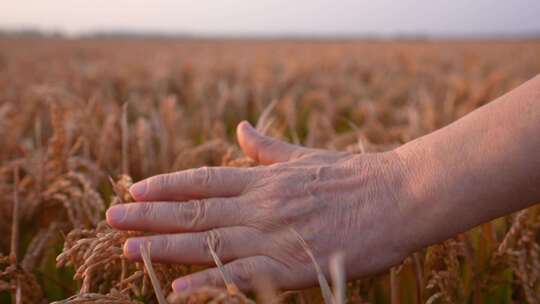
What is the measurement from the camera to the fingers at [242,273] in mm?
890

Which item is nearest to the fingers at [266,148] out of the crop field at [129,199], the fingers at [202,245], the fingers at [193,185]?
the crop field at [129,199]

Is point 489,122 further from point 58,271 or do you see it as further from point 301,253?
point 58,271

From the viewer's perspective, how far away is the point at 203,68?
17.3 ft

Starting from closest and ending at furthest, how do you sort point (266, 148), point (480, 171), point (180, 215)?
1. point (480, 171)
2. point (180, 215)
3. point (266, 148)

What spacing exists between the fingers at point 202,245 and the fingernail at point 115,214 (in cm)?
6

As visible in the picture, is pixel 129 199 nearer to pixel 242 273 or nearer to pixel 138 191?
pixel 138 191

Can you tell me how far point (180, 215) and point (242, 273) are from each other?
18 centimetres

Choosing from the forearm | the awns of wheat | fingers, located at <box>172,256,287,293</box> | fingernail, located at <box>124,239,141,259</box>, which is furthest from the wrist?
fingernail, located at <box>124,239,141,259</box>

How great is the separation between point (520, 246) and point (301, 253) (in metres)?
0.55

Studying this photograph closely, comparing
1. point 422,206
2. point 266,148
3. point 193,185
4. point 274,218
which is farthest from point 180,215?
point 422,206

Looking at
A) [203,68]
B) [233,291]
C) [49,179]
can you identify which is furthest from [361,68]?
[233,291]

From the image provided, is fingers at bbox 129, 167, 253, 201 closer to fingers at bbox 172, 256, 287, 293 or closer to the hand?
the hand

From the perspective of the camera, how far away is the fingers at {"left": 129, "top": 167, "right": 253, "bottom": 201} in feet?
3.34

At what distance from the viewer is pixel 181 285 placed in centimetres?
88
